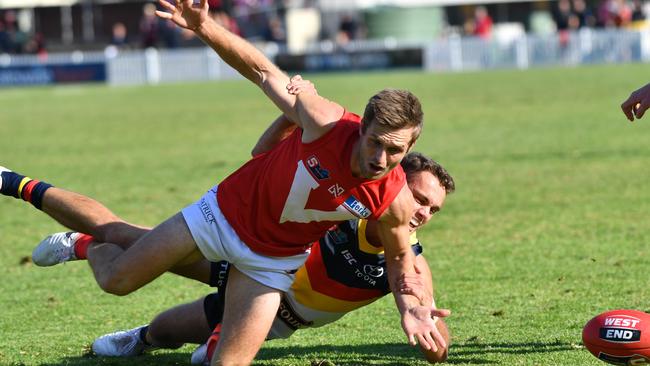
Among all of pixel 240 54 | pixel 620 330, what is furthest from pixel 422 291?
pixel 240 54

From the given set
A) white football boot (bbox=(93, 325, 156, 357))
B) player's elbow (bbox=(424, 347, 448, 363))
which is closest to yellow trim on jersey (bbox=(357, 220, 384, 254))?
player's elbow (bbox=(424, 347, 448, 363))

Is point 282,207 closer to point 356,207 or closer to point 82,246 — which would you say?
point 356,207

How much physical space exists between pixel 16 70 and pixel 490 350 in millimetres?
36774

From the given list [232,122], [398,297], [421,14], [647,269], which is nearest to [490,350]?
[398,297]

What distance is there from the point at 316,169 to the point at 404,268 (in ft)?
2.37

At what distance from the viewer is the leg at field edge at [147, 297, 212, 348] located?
6.81m

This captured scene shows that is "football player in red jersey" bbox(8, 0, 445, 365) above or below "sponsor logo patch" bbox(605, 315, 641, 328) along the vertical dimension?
above

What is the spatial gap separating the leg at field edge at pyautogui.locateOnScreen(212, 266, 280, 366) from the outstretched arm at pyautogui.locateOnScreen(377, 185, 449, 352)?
2.27ft

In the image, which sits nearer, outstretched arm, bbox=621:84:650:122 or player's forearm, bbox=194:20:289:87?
player's forearm, bbox=194:20:289:87

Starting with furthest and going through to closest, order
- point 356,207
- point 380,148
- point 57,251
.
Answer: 1. point 57,251
2. point 356,207
3. point 380,148

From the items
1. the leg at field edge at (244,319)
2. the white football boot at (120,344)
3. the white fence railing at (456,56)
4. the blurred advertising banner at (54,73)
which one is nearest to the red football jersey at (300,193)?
the leg at field edge at (244,319)

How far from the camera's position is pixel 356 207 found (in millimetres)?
5746

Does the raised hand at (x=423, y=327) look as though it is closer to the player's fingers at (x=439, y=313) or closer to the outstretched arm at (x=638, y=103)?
the player's fingers at (x=439, y=313)

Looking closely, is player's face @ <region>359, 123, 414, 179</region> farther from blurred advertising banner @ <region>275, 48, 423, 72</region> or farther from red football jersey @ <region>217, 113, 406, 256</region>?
blurred advertising banner @ <region>275, 48, 423, 72</region>
